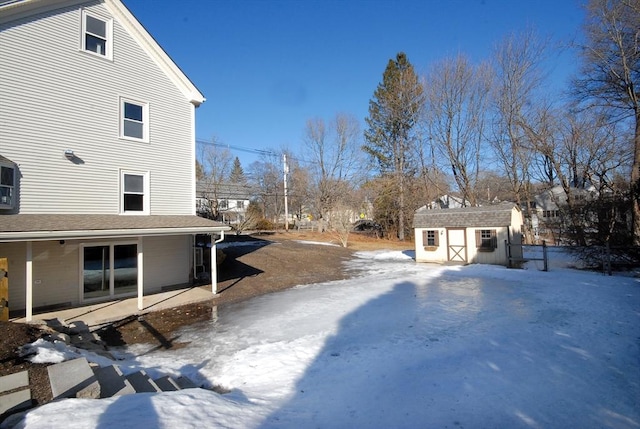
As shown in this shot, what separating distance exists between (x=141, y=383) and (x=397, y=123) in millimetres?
35141

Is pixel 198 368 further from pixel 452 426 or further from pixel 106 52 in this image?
pixel 106 52

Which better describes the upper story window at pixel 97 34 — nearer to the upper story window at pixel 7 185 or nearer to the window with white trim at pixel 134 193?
the window with white trim at pixel 134 193

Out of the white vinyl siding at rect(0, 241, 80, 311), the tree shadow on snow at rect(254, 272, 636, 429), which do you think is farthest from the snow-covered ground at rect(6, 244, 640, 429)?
the white vinyl siding at rect(0, 241, 80, 311)

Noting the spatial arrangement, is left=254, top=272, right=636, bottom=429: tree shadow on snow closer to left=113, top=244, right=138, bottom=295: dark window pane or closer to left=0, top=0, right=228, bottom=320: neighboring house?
left=0, top=0, right=228, bottom=320: neighboring house

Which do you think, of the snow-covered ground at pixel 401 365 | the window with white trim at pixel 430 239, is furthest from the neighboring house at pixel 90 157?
the window with white trim at pixel 430 239

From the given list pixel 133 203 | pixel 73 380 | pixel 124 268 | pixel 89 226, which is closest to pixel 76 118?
pixel 133 203

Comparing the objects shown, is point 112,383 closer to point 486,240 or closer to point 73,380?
point 73,380

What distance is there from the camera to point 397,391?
470 centimetres

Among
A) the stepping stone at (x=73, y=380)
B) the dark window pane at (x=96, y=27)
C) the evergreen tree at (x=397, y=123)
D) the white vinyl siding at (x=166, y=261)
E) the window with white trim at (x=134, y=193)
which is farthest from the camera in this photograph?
the evergreen tree at (x=397, y=123)

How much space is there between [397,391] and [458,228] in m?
15.3

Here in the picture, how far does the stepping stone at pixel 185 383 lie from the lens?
191 inches

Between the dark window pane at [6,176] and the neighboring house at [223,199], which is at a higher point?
the neighboring house at [223,199]

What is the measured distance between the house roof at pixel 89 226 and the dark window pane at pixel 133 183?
1103 millimetres

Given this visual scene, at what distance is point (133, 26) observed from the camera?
11.9 m
